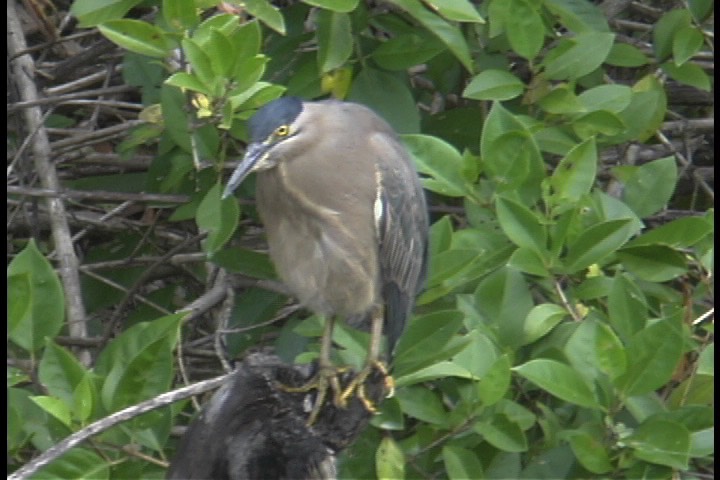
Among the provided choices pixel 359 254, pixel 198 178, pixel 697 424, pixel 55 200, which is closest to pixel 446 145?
pixel 359 254

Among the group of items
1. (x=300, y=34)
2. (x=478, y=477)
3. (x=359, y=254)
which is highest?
(x=300, y=34)

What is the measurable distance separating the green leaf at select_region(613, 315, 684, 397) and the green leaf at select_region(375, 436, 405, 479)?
0.44m

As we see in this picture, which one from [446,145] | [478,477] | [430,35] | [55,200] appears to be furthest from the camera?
[55,200]

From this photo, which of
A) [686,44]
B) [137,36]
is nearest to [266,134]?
[137,36]

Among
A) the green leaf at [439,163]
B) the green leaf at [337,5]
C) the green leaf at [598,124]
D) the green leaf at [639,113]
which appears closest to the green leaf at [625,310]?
the green leaf at [439,163]

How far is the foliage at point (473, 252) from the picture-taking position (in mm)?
2652

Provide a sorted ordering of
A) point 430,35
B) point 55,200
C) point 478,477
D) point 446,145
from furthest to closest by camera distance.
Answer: point 55,200, point 430,35, point 446,145, point 478,477

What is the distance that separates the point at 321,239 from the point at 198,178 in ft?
1.05

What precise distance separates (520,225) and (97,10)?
0.99 meters

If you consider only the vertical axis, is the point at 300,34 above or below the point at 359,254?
above

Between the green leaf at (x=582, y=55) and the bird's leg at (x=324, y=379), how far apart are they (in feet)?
2.60

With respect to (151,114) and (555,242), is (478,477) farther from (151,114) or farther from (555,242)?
(151,114)

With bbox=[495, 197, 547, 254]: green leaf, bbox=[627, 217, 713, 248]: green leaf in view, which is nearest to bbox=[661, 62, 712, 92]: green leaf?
bbox=[627, 217, 713, 248]: green leaf

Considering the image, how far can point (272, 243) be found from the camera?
3.20 m
